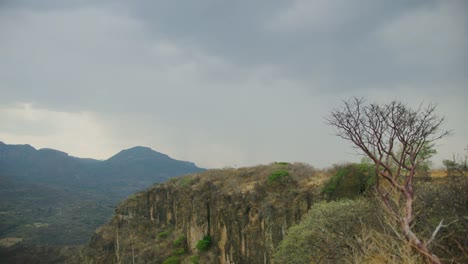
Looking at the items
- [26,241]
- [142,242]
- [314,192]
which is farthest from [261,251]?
[26,241]

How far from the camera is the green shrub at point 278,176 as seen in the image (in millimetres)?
32844

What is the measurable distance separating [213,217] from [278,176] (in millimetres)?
10987

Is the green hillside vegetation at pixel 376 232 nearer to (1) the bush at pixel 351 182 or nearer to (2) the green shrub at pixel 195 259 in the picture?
(1) the bush at pixel 351 182

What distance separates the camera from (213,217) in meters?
39.5

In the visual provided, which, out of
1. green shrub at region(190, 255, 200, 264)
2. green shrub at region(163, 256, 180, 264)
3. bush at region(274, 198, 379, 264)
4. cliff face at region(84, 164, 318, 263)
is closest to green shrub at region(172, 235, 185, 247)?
cliff face at region(84, 164, 318, 263)

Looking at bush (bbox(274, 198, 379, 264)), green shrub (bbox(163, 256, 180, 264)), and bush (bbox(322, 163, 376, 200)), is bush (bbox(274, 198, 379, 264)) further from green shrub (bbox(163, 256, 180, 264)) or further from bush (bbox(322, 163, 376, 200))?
green shrub (bbox(163, 256, 180, 264))

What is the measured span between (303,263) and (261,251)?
11649 millimetres

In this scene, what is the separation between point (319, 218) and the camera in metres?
19.3

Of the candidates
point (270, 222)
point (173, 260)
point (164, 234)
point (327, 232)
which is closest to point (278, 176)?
point (270, 222)

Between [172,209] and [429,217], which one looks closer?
[429,217]

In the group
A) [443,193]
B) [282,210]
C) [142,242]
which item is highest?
[443,193]

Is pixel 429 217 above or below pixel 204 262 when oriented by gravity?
above

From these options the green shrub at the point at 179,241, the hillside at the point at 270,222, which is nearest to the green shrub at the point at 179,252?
the hillside at the point at 270,222

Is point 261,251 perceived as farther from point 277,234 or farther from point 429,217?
point 429,217
